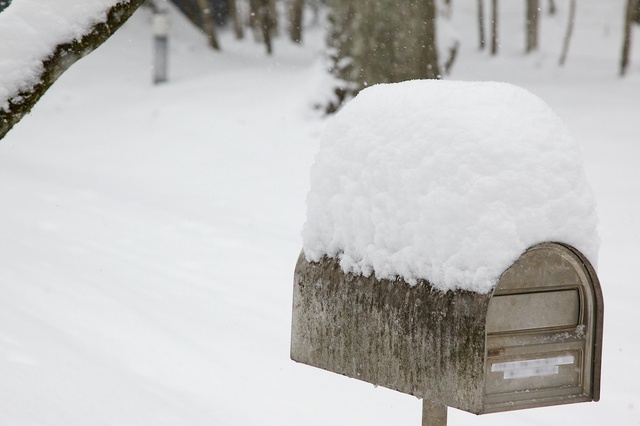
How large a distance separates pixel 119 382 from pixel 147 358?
44cm

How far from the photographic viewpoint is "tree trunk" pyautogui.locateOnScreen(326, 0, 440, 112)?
9414 mm

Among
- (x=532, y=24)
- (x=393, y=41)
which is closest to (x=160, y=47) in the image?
(x=393, y=41)

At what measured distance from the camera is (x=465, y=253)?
2418mm

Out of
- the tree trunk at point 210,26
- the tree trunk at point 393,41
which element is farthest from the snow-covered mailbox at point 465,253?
the tree trunk at point 210,26

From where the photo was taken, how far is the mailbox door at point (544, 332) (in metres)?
2.48

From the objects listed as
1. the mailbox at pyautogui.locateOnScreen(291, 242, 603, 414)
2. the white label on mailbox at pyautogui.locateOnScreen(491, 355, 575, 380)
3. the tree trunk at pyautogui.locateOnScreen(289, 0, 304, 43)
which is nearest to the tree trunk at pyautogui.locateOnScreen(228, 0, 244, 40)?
the tree trunk at pyautogui.locateOnScreen(289, 0, 304, 43)

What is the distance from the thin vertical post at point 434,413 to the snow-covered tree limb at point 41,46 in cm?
174

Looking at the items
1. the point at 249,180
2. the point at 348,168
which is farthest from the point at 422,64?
the point at 348,168

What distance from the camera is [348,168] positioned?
280 centimetres

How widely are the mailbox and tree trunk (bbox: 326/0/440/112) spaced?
7.00 metres

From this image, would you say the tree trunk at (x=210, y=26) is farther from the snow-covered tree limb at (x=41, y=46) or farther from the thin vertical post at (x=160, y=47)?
the snow-covered tree limb at (x=41, y=46)

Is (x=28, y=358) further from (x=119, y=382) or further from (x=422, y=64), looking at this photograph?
(x=422, y=64)

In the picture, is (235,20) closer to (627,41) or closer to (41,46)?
(627,41)

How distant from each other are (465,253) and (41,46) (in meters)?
1.66
